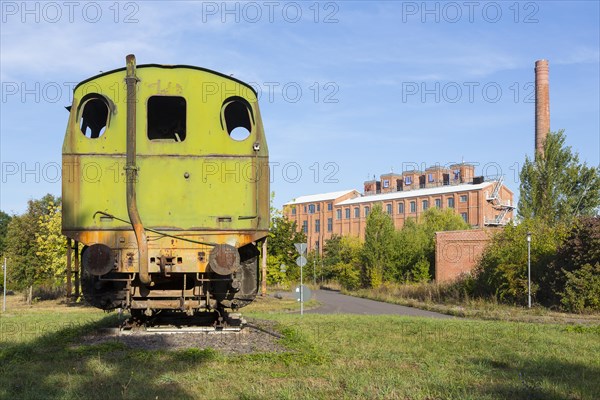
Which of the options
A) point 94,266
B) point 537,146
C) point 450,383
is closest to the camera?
point 450,383

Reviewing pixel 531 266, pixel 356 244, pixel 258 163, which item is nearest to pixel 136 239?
pixel 258 163

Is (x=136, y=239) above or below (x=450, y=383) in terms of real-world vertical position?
above

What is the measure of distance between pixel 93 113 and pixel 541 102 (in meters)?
56.6

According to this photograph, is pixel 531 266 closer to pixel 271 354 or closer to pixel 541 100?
pixel 271 354

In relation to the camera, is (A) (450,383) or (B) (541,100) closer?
(A) (450,383)

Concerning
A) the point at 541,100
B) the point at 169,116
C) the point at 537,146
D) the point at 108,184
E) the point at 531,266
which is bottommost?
the point at 531,266

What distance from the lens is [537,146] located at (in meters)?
60.2

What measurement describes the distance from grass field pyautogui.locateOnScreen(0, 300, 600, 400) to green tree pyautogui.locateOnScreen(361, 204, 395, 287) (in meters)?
44.2

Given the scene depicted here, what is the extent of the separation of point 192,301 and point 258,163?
2530mm

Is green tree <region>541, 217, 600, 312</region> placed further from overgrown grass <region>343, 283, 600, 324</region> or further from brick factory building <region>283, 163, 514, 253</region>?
brick factory building <region>283, 163, 514, 253</region>

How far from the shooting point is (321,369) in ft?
26.2

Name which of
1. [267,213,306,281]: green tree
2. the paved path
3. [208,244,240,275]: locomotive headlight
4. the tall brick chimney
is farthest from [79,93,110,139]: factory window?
the tall brick chimney

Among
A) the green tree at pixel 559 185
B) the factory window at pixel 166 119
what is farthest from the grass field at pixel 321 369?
the green tree at pixel 559 185

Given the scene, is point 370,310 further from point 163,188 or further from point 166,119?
point 163,188
